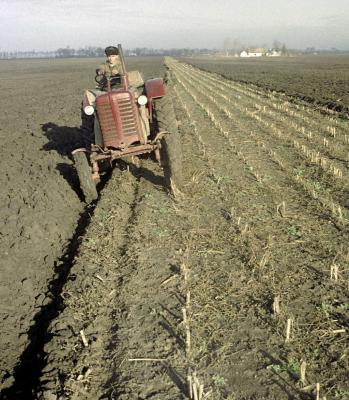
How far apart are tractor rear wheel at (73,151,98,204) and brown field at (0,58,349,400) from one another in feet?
0.83

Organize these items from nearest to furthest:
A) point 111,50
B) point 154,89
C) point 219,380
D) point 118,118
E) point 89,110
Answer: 1. point 219,380
2. point 89,110
3. point 118,118
4. point 154,89
5. point 111,50

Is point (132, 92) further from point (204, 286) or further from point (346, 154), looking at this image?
point (346, 154)

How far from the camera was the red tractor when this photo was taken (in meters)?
7.83

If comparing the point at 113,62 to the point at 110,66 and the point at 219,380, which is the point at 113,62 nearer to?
the point at 110,66

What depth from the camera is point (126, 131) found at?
26.7ft

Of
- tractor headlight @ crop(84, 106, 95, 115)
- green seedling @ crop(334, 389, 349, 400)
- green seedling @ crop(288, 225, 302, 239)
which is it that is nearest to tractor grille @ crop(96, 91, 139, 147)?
tractor headlight @ crop(84, 106, 95, 115)

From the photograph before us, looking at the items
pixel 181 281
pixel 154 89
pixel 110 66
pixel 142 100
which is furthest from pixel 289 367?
pixel 110 66

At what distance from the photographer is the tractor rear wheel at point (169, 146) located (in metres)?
7.62

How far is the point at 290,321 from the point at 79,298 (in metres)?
2.35

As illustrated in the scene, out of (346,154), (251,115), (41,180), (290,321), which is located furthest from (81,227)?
(251,115)

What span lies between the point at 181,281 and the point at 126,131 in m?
3.87

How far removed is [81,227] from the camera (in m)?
7.41

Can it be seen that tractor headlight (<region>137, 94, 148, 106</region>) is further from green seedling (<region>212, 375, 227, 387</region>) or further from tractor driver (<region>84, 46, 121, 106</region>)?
green seedling (<region>212, 375, 227, 387</region>)

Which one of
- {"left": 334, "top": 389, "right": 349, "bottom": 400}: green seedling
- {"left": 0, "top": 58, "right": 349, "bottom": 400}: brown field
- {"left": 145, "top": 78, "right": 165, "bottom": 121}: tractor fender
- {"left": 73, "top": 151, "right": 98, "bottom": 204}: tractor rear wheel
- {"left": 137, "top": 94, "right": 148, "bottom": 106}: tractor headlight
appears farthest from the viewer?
{"left": 145, "top": 78, "right": 165, "bottom": 121}: tractor fender
